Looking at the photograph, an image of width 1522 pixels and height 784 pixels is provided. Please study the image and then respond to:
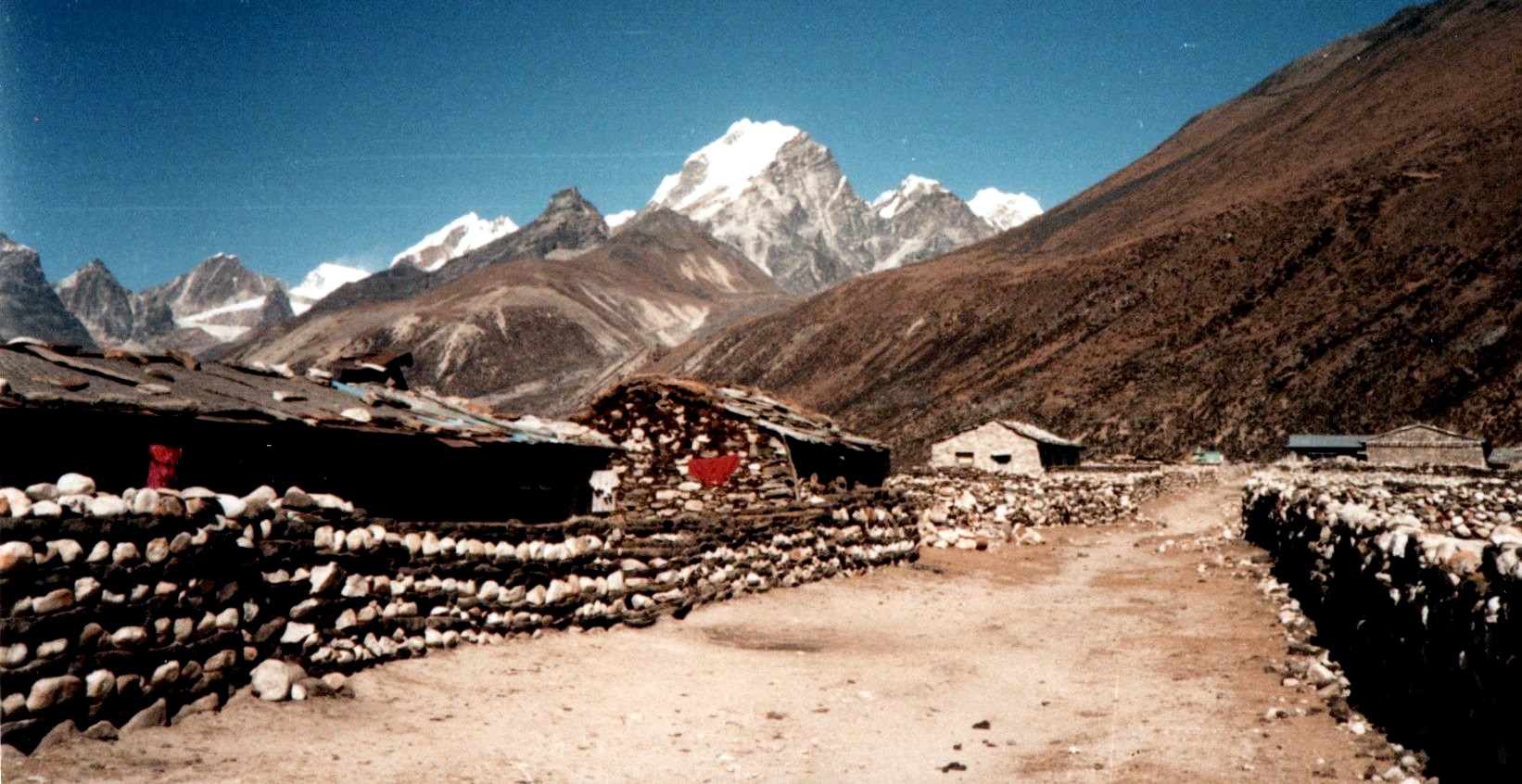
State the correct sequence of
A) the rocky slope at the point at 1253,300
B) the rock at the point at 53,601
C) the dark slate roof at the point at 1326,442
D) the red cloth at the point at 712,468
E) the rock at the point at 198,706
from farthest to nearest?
1. the rocky slope at the point at 1253,300
2. the dark slate roof at the point at 1326,442
3. the red cloth at the point at 712,468
4. the rock at the point at 198,706
5. the rock at the point at 53,601

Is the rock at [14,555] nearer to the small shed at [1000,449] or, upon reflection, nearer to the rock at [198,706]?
the rock at [198,706]

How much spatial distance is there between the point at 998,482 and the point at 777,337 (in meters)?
106

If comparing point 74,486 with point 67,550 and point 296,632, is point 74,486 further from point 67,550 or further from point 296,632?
point 296,632

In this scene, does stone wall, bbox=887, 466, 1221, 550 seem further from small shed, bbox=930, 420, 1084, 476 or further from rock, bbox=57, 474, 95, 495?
small shed, bbox=930, 420, 1084, 476

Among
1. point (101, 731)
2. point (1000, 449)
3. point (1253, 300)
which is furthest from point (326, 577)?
A: point (1253, 300)

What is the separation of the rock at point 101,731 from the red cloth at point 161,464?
13.7ft

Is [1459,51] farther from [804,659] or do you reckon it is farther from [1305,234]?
[804,659]

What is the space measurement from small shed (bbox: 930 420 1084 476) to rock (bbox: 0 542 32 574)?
159 ft

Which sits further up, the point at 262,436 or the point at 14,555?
the point at 262,436

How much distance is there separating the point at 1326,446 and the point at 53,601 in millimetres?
70204

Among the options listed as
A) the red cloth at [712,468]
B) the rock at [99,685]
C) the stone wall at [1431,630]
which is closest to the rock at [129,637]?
the rock at [99,685]

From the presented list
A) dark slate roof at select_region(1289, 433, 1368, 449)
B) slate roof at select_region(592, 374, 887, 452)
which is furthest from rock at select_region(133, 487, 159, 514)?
dark slate roof at select_region(1289, 433, 1368, 449)

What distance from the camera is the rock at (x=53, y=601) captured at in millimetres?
5496

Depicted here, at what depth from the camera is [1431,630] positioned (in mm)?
6074
